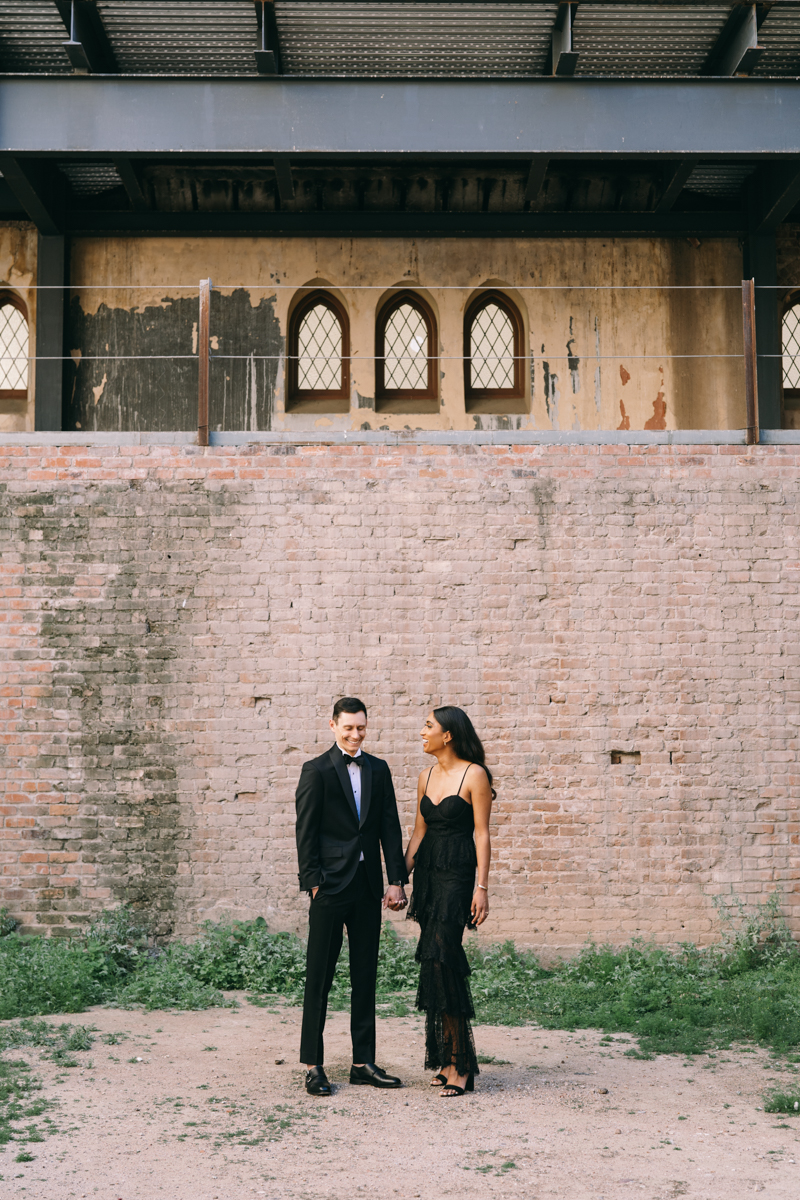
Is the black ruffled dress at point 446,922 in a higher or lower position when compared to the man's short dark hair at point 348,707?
lower

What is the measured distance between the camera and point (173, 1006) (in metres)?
6.75

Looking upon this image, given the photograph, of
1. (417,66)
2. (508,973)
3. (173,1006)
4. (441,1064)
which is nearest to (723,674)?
(508,973)

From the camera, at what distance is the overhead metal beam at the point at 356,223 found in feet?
33.9

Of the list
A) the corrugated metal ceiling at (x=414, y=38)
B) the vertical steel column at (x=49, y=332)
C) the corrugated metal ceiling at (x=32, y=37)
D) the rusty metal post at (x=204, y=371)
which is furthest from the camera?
the vertical steel column at (x=49, y=332)

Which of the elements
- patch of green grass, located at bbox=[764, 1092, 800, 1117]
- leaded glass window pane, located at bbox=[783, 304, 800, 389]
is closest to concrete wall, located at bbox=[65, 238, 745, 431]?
leaded glass window pane, located at bbox=[783, 304, 800, 389]

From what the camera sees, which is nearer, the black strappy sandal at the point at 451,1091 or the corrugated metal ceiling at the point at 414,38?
the black strappy sandal at the point at 451,1091

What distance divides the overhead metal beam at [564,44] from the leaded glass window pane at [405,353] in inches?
104

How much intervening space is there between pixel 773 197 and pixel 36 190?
6.75 metres

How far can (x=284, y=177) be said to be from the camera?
9180 millimetres

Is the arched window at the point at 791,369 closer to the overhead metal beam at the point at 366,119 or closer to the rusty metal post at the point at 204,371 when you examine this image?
the overhead metal beam at the point at 366,119

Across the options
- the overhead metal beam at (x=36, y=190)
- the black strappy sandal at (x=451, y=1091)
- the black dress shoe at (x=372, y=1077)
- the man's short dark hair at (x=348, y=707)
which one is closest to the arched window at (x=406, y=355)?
the overhead metal beam at (x=36, y=190)

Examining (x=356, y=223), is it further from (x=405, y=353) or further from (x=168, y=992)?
(x=168, y=992)

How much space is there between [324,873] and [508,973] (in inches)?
101

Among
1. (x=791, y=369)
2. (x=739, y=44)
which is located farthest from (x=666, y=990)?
(x=739, y=44)
